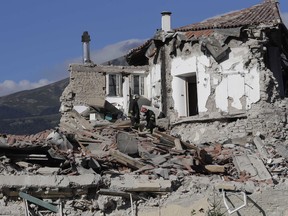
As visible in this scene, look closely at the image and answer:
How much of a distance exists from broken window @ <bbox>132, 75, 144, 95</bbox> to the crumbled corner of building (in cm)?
4

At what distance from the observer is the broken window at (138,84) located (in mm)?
25141

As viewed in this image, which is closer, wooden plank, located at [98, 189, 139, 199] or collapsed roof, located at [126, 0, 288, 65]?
wooden plank, located at [98, 189, 139, 199]

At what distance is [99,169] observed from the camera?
13992mm

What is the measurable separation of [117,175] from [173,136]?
5.18m

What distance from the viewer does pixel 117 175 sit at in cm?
1380

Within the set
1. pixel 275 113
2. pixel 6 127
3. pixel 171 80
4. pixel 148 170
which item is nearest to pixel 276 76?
pixel 275 113

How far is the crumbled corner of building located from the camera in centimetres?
1323

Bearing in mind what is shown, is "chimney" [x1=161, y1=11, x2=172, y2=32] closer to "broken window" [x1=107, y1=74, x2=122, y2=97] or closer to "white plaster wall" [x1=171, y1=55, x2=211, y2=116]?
"white plaster wall" [x1=171, y1=55, x2=211, y2=116]

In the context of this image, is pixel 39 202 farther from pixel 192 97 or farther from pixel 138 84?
pixel 138 84

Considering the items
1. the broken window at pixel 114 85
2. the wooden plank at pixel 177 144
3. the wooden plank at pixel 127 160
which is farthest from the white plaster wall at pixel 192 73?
the wooden plank at pixel 127 160

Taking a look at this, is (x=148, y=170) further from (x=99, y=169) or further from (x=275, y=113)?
(x=275, y=113)

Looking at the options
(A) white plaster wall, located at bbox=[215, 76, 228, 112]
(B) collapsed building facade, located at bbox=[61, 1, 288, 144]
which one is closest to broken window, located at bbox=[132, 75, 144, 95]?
(B) collapsed building facade, located at bbox=[61, 1, 288, 144]

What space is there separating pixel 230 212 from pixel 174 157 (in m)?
3.27

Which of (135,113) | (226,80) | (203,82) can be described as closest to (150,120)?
(135,113)
